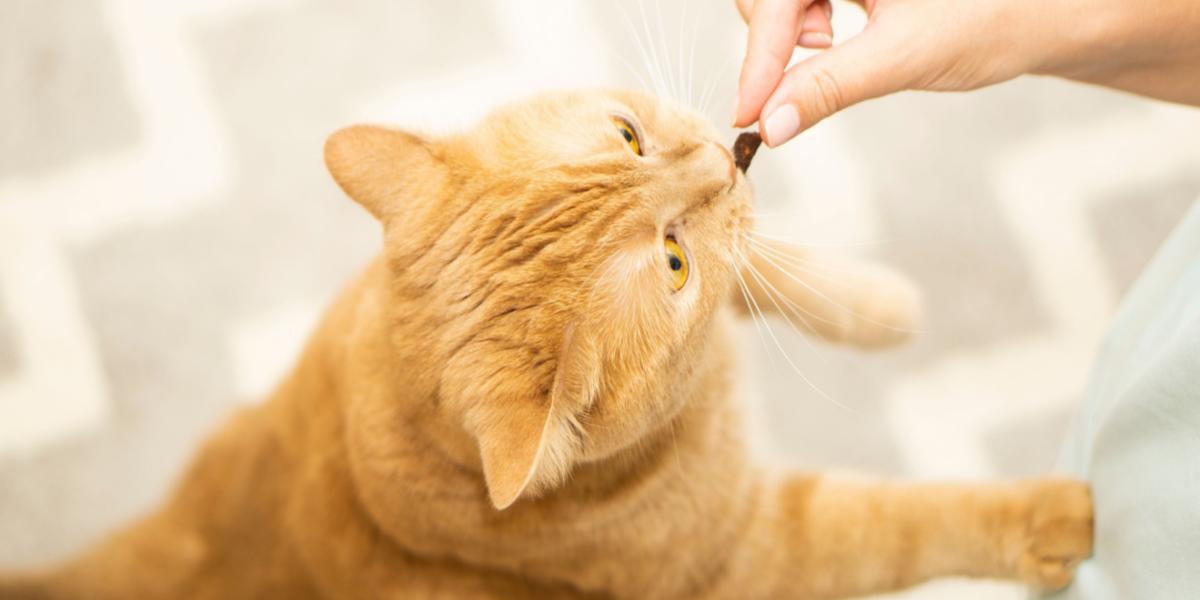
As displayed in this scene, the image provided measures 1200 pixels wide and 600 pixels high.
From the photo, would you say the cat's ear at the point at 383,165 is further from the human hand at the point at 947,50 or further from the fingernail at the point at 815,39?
the fingernail at the point at 815,39

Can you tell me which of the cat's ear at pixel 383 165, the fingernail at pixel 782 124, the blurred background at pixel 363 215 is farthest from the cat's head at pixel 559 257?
the blurred background at pixel 363 215

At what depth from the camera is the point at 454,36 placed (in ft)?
Answer: 7.71

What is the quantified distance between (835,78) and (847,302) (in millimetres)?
847

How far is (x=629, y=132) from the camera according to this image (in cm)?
130

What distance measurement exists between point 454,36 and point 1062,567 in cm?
184

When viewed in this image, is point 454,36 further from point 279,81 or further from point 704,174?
point 704,174

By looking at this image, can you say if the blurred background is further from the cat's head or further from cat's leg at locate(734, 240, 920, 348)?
the cat's head

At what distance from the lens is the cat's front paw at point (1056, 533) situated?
137cm

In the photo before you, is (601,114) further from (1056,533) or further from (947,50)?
(1056,533)

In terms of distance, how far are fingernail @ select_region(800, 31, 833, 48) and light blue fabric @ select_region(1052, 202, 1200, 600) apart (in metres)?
0.60

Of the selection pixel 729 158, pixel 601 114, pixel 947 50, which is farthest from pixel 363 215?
pixel 947 50

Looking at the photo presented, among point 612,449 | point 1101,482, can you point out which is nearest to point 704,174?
point 612,449

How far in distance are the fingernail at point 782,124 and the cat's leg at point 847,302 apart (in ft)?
2.02

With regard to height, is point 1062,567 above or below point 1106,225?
above
